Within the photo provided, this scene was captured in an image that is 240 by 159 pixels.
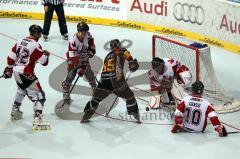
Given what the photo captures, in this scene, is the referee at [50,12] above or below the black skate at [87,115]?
above

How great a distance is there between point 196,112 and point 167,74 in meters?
1.09

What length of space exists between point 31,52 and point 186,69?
2430mm

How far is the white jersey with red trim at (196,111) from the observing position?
8.24m

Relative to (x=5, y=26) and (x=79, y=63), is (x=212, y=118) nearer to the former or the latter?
(x=79, y=63)

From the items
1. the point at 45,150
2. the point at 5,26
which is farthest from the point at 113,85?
the point at 5,26

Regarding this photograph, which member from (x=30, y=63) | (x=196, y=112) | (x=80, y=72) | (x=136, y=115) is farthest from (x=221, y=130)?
(x=30, y=63)

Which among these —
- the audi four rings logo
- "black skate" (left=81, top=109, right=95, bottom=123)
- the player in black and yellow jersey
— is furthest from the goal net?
the audi four rings logo

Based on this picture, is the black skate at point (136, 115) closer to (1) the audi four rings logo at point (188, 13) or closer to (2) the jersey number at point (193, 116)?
(2) the jersey number at point (193, 116)

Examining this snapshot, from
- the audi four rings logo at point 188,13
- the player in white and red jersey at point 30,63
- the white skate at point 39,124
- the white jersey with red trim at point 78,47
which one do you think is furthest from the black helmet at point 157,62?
the audi four rings logo at point 188,13

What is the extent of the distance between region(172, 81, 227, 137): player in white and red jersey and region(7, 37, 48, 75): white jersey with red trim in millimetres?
2093

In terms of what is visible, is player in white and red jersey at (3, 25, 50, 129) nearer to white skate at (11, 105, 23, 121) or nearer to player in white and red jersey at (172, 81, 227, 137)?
white skate at (11, 105, 23, 121)

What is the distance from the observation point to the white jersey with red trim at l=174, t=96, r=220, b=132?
824 centimetres

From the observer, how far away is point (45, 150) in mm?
7957

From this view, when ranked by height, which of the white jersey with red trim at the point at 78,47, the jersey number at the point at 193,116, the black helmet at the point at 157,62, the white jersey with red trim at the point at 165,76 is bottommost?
the jersey number at the point at 193,116
